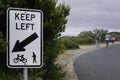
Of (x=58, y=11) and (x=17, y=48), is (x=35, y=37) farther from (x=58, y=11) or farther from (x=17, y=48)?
(x=58, y=11)

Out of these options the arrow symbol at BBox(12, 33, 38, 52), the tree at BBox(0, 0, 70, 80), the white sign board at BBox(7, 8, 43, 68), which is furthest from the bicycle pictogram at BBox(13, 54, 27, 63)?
the tree at BBox(0, 0, 70, 80)

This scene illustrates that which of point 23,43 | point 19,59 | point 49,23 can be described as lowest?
point 49,23

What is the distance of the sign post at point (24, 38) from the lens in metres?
8.19

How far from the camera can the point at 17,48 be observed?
8.21 m

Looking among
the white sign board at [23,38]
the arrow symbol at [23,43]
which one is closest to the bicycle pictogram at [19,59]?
the white sign board at [23,38]

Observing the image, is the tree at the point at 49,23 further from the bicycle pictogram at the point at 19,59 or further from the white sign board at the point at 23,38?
the bicycle pictogram at the point at 19,59

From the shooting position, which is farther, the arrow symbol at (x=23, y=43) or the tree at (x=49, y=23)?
the tree at (x=49, y=23)

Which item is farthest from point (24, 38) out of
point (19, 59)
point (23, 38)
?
point (19, 59)

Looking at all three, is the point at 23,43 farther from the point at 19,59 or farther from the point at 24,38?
the point at 19,59

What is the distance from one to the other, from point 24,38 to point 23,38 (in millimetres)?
16

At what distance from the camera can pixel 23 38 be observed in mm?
8258

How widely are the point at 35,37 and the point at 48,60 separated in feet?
14.6

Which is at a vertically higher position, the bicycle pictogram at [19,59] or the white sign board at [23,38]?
the white sign board at [23,38]

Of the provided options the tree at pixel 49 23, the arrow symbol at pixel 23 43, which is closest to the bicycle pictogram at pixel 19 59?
the arrow symbol at pixel 23 43
